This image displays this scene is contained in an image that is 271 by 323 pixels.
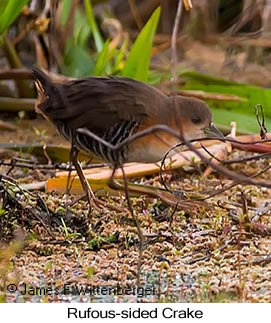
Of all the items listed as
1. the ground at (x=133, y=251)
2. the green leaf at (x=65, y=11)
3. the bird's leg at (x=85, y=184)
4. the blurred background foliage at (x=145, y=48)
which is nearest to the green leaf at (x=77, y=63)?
the blurred background foliage at (x=145, y=48)

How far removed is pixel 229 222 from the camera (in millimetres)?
3047

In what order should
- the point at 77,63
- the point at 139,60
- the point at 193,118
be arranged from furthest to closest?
the point at 77,63 < the point at 139,60 < the point at 193,118

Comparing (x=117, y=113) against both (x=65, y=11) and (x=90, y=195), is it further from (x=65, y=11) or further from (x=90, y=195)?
(x=65, y=11)

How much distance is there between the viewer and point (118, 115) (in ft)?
9.50

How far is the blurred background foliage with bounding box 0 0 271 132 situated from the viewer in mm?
4109

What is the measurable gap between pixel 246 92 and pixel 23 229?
5.71 ft

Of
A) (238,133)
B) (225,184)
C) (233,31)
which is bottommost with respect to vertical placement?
(225,184)

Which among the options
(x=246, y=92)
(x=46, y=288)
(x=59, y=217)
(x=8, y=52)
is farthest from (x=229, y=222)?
(x=8, y=52)

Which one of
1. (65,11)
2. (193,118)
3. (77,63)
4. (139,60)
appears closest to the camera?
(193,118)

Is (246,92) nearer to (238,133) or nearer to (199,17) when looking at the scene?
(238,133)

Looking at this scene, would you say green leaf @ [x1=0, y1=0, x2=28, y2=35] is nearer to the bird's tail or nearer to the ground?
the bird's tail

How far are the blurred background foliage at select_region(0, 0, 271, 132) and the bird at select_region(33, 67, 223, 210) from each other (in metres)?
0.80

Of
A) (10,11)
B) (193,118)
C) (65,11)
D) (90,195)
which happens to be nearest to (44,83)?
(90,195)

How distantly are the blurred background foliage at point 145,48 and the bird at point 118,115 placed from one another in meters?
0.80
